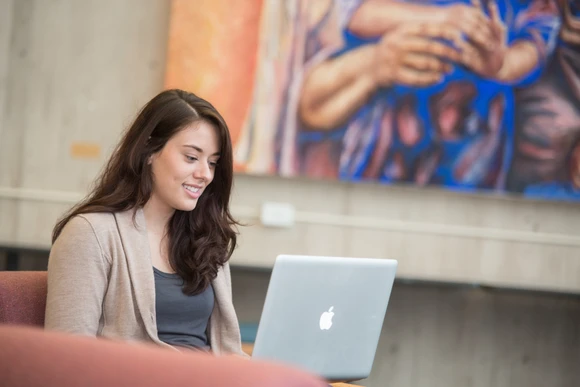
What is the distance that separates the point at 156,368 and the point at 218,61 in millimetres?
3215

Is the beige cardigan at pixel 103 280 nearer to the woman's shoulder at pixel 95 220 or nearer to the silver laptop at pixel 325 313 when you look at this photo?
the woman's shoulder at pixel 95 220

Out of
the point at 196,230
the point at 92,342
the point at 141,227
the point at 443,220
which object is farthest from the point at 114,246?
the point at 443,220

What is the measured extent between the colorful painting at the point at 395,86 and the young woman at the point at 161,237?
4.94ft

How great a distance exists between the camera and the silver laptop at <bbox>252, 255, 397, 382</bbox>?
1763mm

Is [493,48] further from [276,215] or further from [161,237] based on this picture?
[161,237]

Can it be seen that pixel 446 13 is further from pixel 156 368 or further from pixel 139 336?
pixel 156 368

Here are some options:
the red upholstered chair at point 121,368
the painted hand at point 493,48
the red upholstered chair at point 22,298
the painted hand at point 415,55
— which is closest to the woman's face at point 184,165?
the red upholstered chair at point 22,298

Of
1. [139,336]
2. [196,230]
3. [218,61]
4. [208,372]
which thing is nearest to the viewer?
[208,372]

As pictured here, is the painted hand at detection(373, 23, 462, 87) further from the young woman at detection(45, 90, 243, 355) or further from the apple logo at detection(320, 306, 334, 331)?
the apple logo at detection(320, 306, 334, 331)

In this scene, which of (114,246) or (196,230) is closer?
(114,246)

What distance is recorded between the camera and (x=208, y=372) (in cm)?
64

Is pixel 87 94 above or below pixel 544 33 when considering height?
below

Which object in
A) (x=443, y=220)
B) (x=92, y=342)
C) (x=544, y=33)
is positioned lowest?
(x=443, y=220)

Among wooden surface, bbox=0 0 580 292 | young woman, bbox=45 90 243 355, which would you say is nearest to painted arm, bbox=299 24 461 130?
wooden surface, bbox=0 0 580 292
